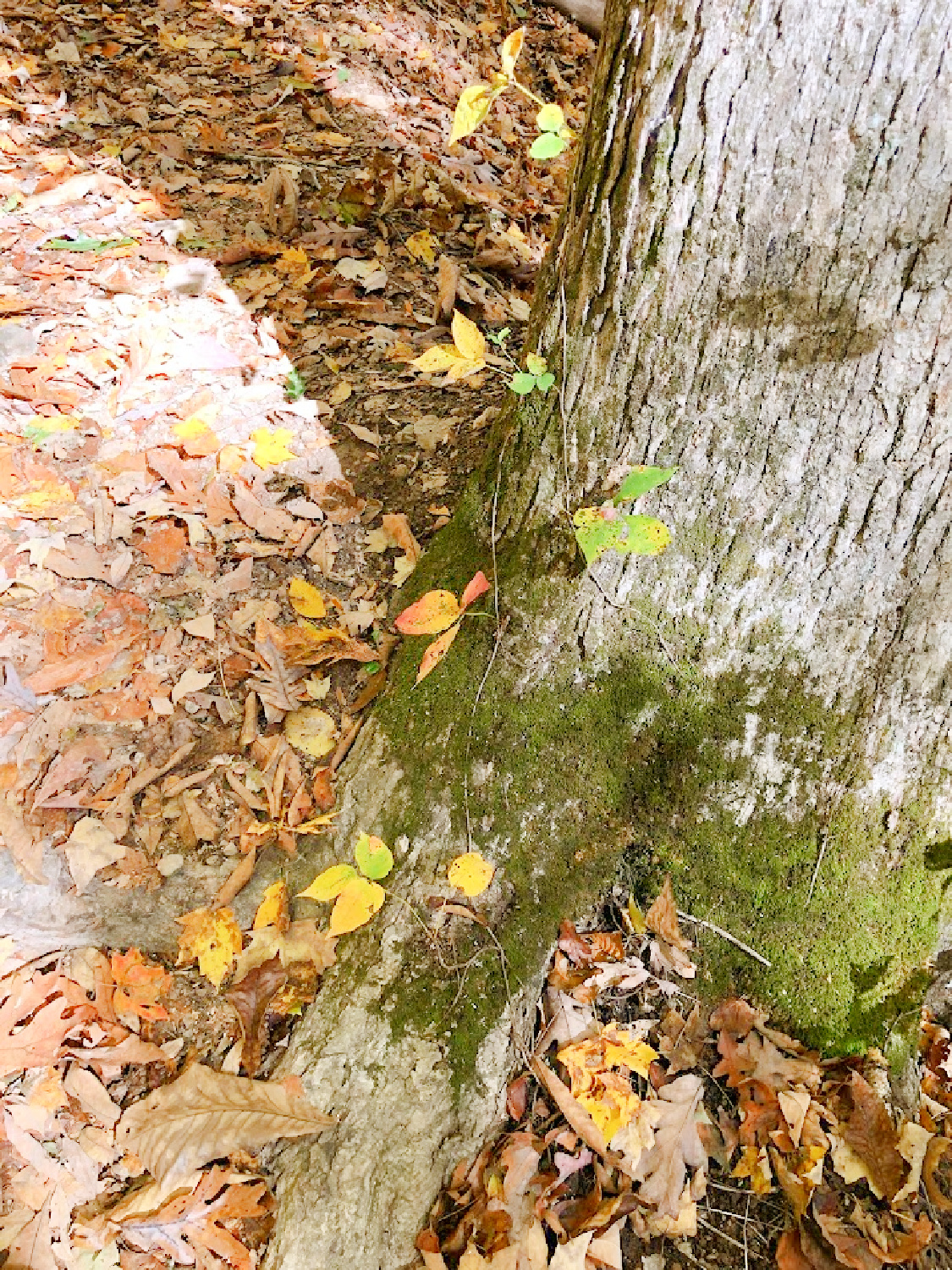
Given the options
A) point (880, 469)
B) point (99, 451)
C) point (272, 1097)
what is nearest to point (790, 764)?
point (880, 469)

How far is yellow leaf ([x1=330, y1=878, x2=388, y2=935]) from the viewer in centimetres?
206

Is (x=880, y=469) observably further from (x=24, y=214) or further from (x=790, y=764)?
(x=24, y=214)

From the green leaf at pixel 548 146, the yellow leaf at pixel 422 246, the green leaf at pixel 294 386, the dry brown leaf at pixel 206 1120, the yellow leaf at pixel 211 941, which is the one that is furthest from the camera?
the yellow leaf at pixel 422 246

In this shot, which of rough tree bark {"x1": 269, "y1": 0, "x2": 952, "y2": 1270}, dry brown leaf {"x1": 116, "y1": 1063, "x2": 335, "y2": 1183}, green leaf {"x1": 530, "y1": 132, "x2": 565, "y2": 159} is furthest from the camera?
dry brown leaf {"x1": 116, "y1": 1063, "x2": 335, "y2": 1183}

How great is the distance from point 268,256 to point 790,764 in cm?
316

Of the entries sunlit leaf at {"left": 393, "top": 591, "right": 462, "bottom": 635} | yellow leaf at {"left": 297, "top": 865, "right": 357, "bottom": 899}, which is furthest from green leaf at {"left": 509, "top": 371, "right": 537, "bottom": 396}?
yellow leaf at {"left": 297, "top": 865, "right": 357, "bottom": 899}

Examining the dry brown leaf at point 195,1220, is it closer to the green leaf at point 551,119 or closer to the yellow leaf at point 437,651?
the yellow leaf at point 437,651

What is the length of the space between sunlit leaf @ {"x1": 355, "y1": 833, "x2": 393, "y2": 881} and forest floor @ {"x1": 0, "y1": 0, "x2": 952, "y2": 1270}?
18 cm

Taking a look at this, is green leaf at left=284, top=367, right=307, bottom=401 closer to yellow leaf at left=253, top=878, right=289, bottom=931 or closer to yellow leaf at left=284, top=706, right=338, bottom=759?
yellow leaf at left=284, top=706, right=338, bottom=759

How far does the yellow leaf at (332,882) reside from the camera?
210 centimetres

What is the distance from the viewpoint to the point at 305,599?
8.68 feet

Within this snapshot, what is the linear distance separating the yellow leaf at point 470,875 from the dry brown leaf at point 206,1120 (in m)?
0.57

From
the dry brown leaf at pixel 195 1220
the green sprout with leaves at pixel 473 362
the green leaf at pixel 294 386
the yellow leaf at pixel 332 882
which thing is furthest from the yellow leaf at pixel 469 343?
the dry brown leaf at pixel 195 1220

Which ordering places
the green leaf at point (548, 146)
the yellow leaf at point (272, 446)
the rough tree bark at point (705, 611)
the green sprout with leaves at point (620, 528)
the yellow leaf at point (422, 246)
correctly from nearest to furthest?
1. the rough tree bark at point (705, 611)
2. the green leaf at point (548, 146)
3. the green sprout with leaves at point (620, 528)
4. the yellow leaf at point (272, 446)
5. the yellow leaf at point (422, 246)
